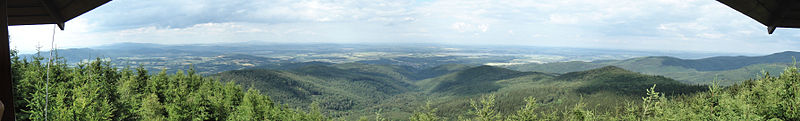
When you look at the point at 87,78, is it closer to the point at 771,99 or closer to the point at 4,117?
the point at 4,117

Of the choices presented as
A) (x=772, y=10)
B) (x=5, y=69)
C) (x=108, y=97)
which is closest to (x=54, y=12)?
(x=5, y=69)

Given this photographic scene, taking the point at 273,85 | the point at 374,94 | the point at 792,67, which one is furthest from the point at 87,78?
the point at 374,94

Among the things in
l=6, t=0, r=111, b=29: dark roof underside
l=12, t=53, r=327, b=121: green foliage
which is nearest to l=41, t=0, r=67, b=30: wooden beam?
l=6, t=0, r=111, b=29: dark roof underside

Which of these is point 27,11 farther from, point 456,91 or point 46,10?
point 456,91

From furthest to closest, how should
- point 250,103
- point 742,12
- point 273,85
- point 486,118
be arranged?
point 273,85, point 250,103, point 486,118, point 742,12

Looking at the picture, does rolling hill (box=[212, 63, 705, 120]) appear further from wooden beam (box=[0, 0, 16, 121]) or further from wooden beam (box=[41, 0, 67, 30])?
wooden beam (box=[0, 0, 16, 121])
